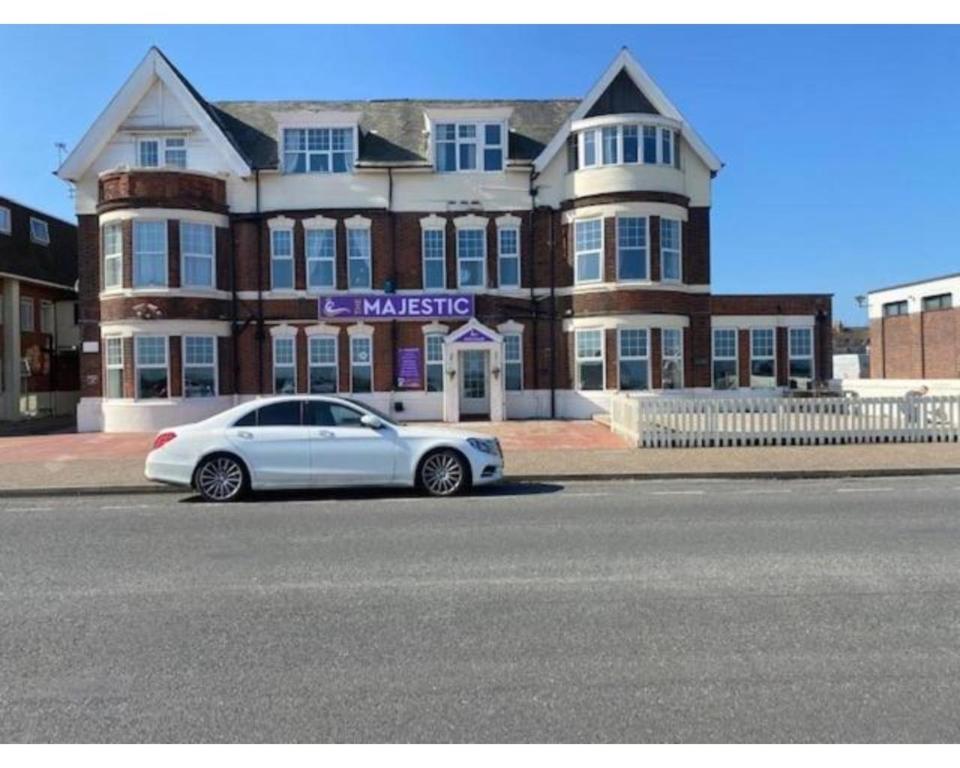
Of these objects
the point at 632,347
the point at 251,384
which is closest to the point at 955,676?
the point at 632,347

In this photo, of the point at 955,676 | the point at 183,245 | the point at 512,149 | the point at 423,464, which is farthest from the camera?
the point at 512,149

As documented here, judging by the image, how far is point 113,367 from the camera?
77.4 feet

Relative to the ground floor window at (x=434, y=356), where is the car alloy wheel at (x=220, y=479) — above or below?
below

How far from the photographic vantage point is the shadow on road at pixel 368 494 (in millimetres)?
11133

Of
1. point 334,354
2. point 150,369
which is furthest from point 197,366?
point 334,354

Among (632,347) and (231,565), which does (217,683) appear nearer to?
(231,565)

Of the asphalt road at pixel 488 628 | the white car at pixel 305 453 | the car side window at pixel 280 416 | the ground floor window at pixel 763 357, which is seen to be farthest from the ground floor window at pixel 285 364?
the asphalt road at pixel 488 628

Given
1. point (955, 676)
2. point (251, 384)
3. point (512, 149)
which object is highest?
point (512, 149)

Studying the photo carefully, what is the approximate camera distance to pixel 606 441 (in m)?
17.6

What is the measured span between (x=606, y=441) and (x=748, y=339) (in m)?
12.2

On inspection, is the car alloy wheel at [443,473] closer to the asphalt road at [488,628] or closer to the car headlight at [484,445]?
the car headlight at [484,445]

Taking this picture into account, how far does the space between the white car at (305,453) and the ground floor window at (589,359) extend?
→ 13.7 m

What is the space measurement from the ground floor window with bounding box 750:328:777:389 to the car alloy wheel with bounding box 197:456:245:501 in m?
20.9

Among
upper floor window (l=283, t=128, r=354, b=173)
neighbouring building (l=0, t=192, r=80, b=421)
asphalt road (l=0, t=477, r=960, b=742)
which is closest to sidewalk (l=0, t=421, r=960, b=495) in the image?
asphalt road (l=0, t=477, r=960, b=742)
